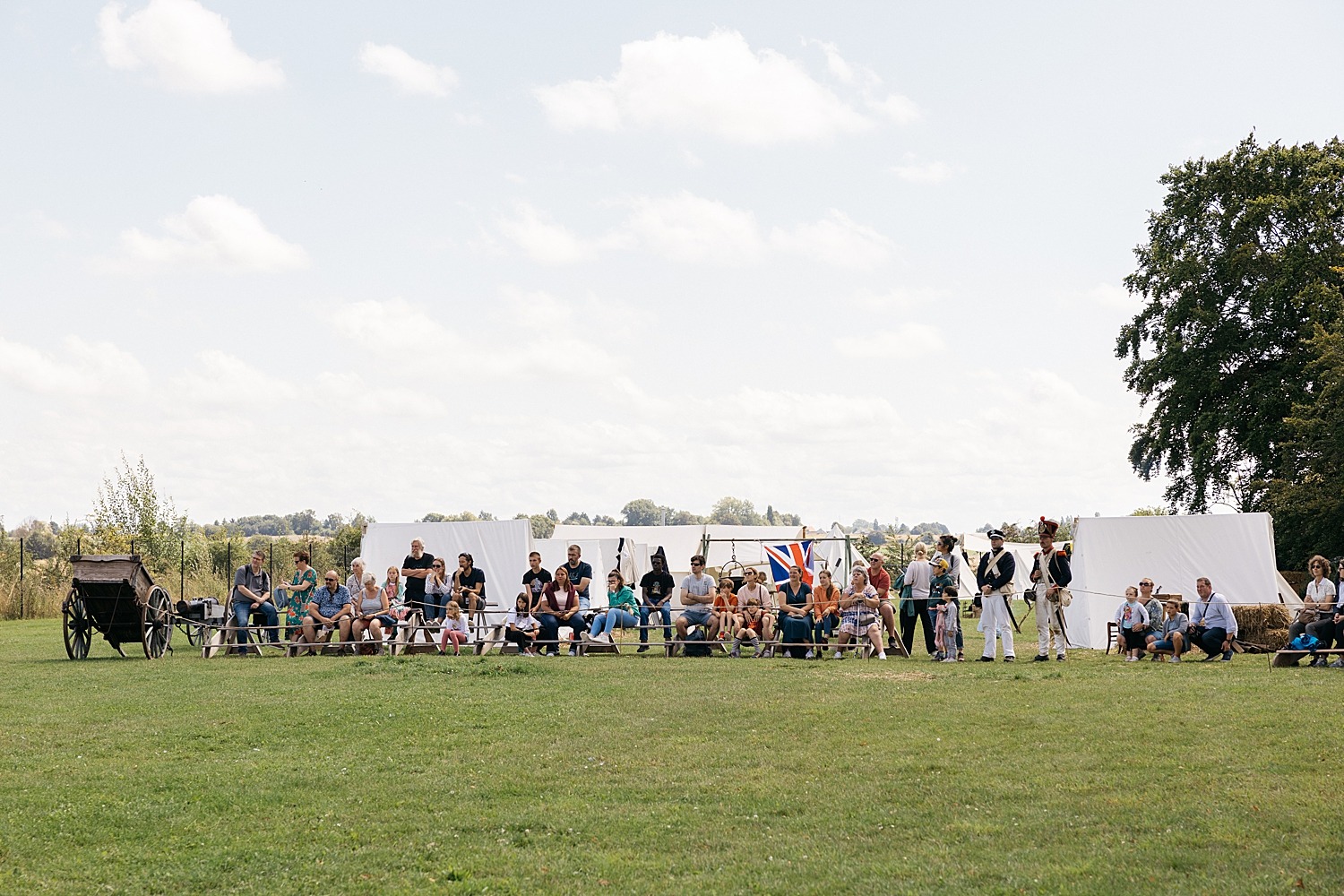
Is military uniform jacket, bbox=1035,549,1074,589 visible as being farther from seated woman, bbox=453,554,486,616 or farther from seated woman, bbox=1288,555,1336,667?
seated woman, bbox=453,554,486,616

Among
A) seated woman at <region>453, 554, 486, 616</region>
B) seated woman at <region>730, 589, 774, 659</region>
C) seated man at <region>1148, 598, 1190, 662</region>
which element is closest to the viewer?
seated man at <region>1148, 598, 1190, 662</region>

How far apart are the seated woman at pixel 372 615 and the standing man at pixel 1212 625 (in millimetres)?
10163

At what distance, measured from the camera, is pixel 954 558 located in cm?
1670

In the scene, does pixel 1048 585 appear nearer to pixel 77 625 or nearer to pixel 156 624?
pixel 156 624

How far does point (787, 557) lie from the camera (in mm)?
27531

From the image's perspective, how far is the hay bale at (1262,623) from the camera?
17.9 m

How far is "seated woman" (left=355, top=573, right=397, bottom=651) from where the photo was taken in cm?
1675

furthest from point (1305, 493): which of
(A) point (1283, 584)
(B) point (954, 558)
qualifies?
(B) point (954, 558)

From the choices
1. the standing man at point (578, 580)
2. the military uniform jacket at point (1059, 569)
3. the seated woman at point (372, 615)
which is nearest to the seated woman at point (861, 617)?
the military uniform jacket at point (1059, 569)

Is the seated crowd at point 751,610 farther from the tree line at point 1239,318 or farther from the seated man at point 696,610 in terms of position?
the tree line at point 1239,318

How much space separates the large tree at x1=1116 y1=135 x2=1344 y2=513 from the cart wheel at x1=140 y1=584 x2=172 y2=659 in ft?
79.5

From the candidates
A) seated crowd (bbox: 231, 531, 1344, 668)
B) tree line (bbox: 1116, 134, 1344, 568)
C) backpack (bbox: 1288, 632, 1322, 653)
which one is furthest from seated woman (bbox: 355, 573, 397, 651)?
tree line (bbox: 1116, 134, 1344, 568)

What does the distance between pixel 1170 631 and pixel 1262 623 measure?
3732mm

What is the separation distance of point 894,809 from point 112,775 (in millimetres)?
4667
